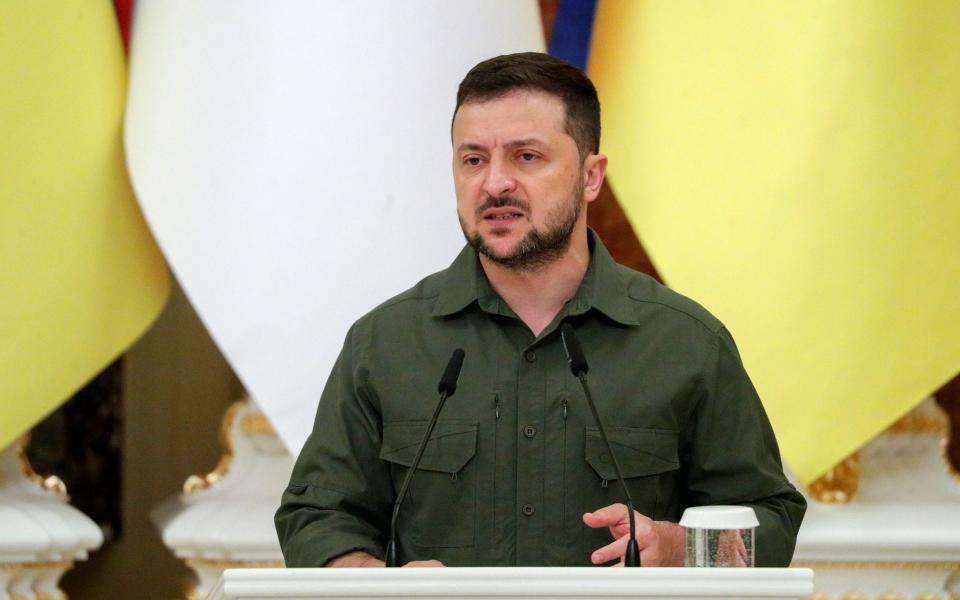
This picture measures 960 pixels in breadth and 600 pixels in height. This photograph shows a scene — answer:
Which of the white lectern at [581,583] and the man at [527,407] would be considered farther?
the man at [527,407]

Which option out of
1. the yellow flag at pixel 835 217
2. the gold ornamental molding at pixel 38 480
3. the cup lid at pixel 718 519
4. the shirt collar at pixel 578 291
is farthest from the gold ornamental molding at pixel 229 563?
the cup lid at pixel 718 519

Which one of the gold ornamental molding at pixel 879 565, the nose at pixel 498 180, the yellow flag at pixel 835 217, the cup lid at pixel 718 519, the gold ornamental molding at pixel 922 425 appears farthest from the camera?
the gold ornamental molding at pixel 922 425

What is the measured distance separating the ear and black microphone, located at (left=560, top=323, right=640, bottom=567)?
0.61 ft

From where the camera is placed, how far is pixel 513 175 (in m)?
1.48

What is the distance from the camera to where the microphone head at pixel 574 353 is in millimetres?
1351

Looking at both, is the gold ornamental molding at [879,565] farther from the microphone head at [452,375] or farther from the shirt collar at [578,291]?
the microphone head at [452,375]

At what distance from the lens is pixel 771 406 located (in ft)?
7.04

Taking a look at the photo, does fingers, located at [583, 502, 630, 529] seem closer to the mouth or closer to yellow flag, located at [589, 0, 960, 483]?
the mouth

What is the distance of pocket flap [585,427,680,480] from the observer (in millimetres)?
1467

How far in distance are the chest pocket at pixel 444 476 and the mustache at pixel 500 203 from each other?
8.7 inches

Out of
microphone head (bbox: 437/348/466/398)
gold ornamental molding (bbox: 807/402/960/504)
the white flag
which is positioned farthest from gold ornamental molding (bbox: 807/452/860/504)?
microphone head (bbox: 437/348/466/398)

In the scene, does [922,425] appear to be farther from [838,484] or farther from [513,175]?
[513,175]

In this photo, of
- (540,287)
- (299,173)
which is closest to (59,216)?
(299,173)

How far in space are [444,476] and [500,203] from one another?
287 mm
